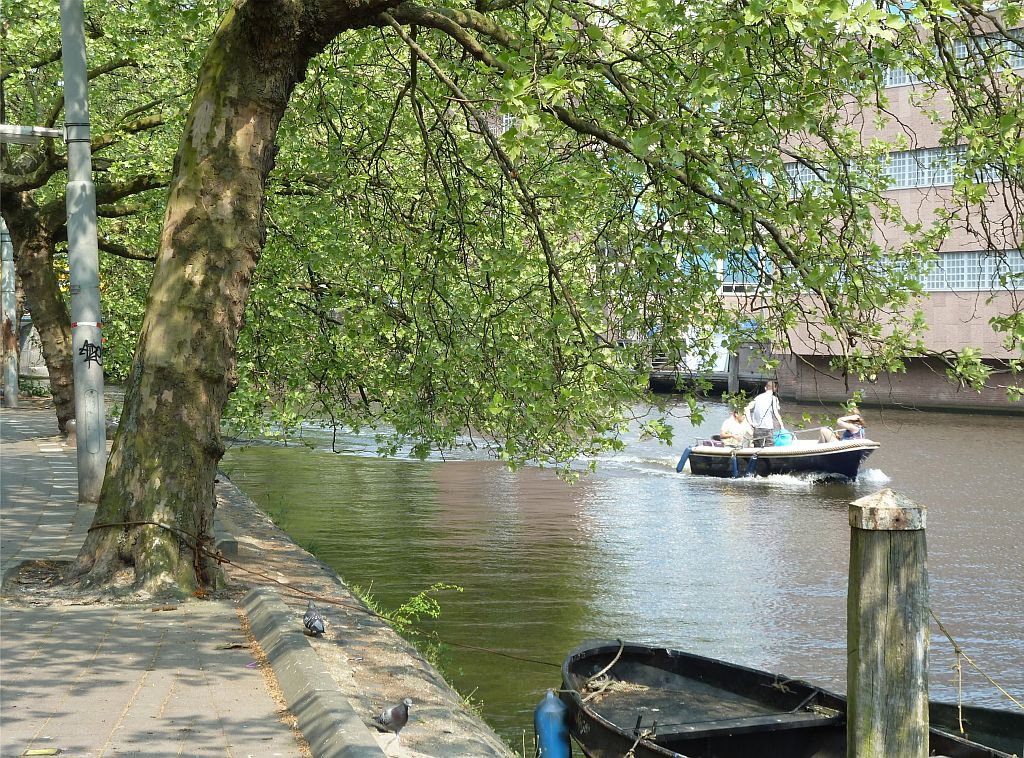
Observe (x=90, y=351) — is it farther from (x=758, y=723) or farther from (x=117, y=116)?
(x=117, y=116)

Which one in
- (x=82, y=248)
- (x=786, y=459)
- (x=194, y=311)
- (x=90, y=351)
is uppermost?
(x=82, y=248)

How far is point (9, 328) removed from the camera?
110 ft

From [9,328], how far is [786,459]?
842 inches

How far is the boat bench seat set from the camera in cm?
671

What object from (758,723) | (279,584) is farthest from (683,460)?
(758,723)

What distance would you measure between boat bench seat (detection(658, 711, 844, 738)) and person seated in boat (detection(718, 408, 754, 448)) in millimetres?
22085

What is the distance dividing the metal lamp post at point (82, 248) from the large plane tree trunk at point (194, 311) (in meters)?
3.95

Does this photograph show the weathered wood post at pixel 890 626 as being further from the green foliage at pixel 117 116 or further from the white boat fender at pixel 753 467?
the white boat fender at pixel 753 467

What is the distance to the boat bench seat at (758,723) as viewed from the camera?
671 centimetres

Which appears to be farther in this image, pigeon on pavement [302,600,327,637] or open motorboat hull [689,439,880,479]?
open motorboat hull [689,439,880,479]

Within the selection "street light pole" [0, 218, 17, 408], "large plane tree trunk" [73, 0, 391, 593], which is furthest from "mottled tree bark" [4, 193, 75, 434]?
"large plane tree trunk" [73, 0, 391, 593]

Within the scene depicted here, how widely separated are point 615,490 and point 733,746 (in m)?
18.3

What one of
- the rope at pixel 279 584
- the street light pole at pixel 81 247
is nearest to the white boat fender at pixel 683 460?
the rope at pixel 279 584

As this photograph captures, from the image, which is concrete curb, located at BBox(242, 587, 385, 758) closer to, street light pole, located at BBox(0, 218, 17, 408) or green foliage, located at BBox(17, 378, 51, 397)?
street light pole, located at BBox(0, 218, 17, 408)
